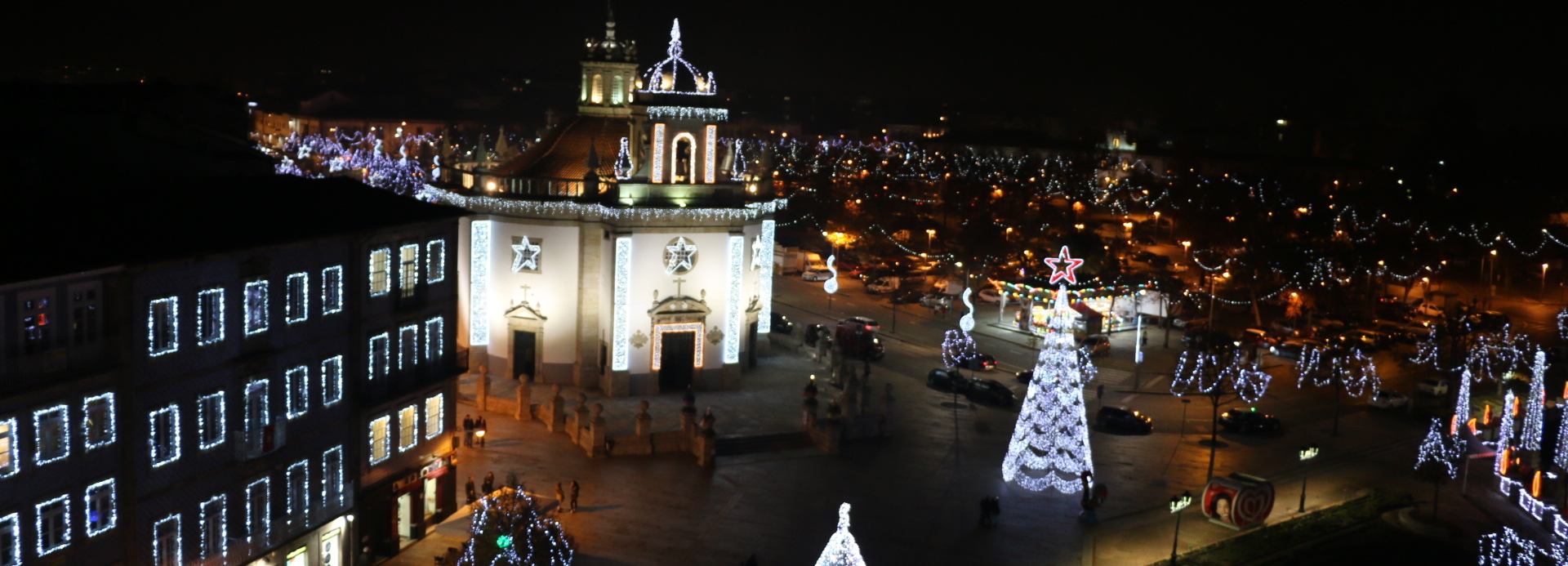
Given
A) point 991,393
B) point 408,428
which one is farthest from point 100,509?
point 991,393

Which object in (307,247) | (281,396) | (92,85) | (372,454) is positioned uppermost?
(92,85)

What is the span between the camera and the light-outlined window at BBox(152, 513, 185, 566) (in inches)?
883

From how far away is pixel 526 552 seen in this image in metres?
25.1

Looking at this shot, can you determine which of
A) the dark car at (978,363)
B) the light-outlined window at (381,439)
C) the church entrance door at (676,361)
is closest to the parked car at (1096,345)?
the dark car at (978,363)

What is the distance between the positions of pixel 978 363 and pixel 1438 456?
18704 millimetres

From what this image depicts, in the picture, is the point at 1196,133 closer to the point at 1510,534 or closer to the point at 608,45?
the point at 608,45

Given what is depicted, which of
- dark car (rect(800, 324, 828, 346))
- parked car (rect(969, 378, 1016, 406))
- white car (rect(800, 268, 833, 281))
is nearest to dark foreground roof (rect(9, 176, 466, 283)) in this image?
parked car (rect(969, 378, 1016, 406))

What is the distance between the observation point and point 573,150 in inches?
1907

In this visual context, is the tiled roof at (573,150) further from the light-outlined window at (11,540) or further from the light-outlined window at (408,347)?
the light-outlined window at (11,540)

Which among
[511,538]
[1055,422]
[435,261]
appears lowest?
[511,538]

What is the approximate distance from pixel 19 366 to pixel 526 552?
31.7 ft

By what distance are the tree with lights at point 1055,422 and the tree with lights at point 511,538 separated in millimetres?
15074

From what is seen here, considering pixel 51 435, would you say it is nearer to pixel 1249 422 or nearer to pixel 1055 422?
pixel 1055 422

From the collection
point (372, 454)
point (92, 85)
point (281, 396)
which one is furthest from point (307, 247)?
point (92, 85)
